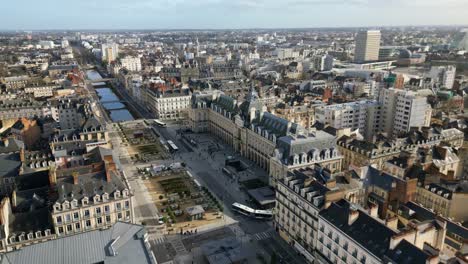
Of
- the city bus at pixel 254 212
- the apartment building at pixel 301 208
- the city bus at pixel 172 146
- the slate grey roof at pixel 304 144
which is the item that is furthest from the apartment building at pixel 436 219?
the city bus at pixel 172 146

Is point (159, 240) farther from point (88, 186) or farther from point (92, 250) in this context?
point (92, 250)

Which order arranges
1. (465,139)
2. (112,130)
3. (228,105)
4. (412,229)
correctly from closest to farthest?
(412,229) → (465,139) → (228,105) → (112,130)

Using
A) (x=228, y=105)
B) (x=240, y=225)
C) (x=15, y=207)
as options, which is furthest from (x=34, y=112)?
(x=240, y=225)

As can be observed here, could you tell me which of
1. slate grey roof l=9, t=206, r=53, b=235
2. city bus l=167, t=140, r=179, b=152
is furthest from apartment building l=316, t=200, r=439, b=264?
city bus l=167, t=140, r=179, b=152

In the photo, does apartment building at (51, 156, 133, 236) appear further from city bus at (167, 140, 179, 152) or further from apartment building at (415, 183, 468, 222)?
apartment building at (415, 183, 468, 222)

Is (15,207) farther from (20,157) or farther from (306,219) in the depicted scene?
(306,219)

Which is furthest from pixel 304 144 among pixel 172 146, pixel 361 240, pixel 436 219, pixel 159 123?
pixel 159 123
